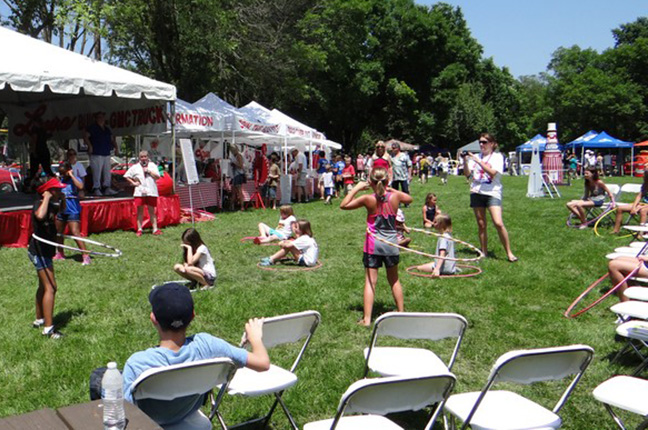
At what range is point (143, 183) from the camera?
1256 centimetres

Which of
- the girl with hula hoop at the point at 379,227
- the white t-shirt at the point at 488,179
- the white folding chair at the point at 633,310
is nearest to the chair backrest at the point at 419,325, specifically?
the white folding chair at the point at 633,310

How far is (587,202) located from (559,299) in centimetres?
666

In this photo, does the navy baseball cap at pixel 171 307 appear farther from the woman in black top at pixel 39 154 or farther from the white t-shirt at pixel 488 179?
the woman in black top at pixel 39 154

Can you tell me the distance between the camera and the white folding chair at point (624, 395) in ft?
10.4

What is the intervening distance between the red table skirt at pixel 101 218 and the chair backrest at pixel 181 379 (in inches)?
389

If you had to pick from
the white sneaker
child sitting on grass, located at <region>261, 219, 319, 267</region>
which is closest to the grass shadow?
child sitting on grass, located at <region>261, 219, 319, 267</region>

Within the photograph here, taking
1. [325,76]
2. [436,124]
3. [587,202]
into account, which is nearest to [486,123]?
[436,124]

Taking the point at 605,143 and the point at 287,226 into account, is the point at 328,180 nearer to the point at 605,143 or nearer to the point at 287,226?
the point at 287,226

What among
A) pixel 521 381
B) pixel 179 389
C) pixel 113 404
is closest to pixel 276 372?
pixel 179 389

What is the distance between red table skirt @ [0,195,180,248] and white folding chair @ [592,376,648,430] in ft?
35.1

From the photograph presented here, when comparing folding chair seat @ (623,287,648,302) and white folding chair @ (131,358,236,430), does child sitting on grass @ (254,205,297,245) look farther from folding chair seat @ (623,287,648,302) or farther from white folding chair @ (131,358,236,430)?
white folding chair @ (131,358,236,430)

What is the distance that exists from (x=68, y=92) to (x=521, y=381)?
11.4 meters

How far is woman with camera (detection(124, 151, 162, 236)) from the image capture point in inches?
493

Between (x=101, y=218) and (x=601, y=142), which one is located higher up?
(x=601, y=142)
